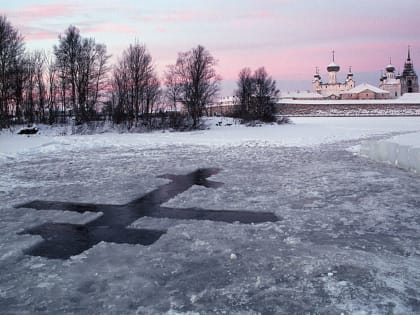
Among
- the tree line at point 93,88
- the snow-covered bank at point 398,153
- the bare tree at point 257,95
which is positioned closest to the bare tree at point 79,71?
the tree line at point 93,88

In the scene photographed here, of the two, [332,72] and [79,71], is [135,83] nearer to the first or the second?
[79,71]

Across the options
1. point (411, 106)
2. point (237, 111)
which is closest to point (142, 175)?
point (237, 111)

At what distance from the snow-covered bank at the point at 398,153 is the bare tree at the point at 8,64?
1238 inches

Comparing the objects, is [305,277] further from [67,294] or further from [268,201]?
[268,201]

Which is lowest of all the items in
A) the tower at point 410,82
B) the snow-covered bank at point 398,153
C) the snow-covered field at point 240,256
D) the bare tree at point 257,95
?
the snow-covered field at point 240,256

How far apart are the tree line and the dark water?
31.4 metres

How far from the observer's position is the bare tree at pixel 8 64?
119 ft

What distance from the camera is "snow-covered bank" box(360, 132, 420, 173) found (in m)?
11.2

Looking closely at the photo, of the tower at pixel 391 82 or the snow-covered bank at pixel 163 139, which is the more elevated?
the tower at pixel 391 82

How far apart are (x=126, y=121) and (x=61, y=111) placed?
12.7 meters

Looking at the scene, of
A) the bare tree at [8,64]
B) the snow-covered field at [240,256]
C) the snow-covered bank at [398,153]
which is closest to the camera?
the snow-covered field at [240,256]

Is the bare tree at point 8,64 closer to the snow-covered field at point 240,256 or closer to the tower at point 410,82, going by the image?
the snow-covered field at point 240,256

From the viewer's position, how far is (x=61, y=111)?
162ft

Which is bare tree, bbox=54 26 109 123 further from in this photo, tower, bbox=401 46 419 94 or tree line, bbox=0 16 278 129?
tower, bbox=401 46 419 94
